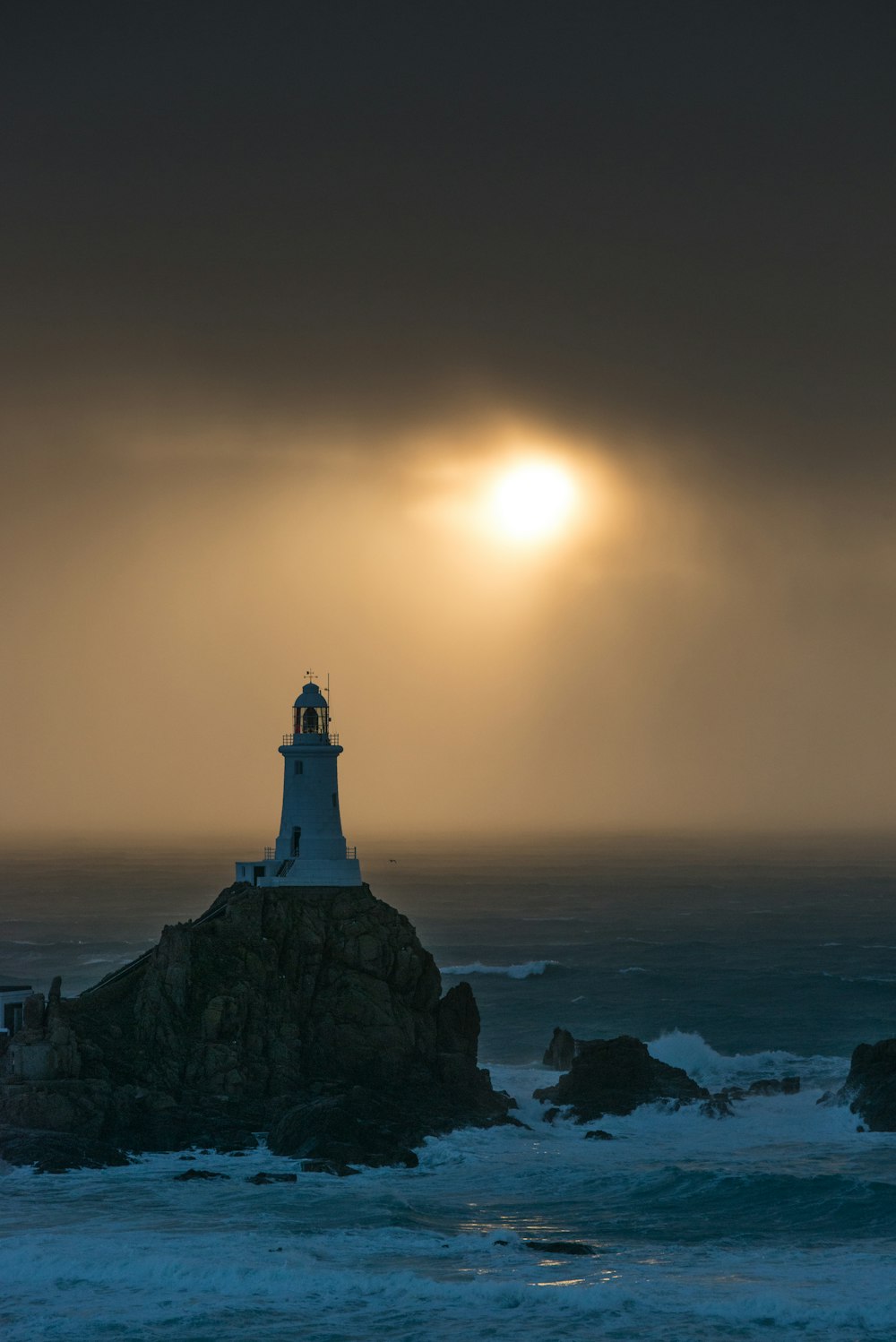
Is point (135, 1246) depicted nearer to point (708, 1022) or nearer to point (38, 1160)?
point (38, 1160)

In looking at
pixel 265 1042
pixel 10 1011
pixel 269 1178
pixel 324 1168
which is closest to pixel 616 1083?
pixel 265 1042

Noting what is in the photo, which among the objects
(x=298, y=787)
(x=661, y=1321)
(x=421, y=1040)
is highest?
(x=298, y=787)

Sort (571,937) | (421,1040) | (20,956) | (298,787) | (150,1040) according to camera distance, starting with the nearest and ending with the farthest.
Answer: (150,1040)
(421,1040)
(298,787)
(20,956)
(571,937)

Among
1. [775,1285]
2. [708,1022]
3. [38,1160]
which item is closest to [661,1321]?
[775,1285]

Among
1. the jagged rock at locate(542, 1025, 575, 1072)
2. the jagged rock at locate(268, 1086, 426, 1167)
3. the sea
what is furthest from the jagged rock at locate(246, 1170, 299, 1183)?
the jagged rock at locate(542, 1025, 575, 1072)

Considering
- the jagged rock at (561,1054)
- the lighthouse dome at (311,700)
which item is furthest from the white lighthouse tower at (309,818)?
the jagged rock at (561,1054)

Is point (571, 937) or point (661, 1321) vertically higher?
point (571, 937)

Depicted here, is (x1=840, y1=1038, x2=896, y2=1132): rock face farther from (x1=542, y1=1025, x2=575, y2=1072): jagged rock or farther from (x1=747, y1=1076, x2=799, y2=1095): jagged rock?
(x1=542, y1=1025, x2=575, y2=1072): jagged rock

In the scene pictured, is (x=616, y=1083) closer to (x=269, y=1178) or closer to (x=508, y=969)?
(x=269, y=1178)
